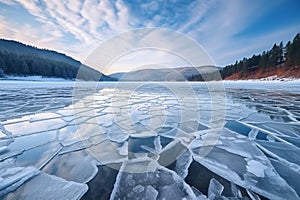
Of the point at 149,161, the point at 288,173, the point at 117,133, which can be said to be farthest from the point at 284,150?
the point at 117,133

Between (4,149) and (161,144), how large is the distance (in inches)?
86.2

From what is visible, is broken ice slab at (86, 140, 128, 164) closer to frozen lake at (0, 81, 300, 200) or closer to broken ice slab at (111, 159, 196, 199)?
frozen lake at (0, 81, 300, 200)

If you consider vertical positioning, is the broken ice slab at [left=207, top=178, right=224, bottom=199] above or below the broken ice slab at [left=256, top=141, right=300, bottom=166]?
above

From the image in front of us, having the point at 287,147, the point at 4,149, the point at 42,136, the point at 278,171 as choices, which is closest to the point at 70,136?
the point at 42,136

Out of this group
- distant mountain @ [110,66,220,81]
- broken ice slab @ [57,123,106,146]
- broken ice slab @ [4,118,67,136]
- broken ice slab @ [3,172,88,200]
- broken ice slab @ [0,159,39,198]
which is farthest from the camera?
distant mountain @ [110,66,220,81]

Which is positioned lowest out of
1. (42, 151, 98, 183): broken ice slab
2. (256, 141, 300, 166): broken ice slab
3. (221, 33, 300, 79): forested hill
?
(256, 141, 300, 166): broken ice slab

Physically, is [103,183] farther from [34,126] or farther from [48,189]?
[34,126]

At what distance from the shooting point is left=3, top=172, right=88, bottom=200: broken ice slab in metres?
1.37

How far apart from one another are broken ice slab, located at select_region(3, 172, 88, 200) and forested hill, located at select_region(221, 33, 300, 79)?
110ft

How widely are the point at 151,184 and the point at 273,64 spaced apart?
4363cm

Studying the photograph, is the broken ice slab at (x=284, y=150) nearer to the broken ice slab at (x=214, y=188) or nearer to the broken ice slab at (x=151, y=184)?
the broken ice slab at (x=214, y=188)

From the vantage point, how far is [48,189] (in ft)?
4.79

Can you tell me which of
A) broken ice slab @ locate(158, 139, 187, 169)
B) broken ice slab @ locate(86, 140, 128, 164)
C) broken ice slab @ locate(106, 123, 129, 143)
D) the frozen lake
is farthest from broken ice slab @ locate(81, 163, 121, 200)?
broken ice slab @ locate(106, 123, 129, 143)

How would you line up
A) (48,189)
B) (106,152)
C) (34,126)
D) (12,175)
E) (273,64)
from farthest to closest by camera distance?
(273,64), (34,126), (106,152), (12,175), (48,189)
